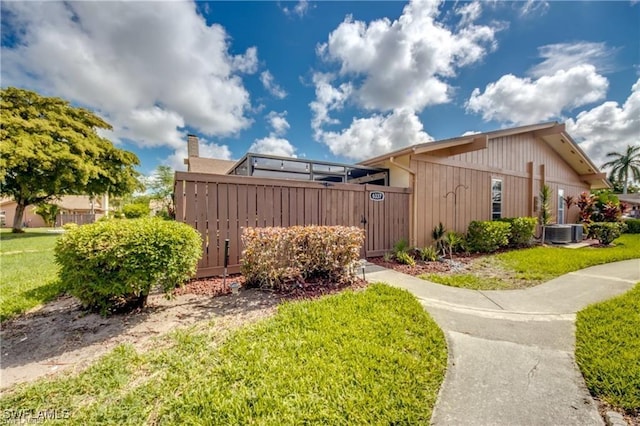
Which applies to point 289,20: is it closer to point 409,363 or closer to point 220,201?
point 220,201

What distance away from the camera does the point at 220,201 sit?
5.15 metres

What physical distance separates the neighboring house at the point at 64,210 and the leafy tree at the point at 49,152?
37.2 feet

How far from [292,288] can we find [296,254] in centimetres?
60

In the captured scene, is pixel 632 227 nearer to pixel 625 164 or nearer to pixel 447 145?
pixel 447 145

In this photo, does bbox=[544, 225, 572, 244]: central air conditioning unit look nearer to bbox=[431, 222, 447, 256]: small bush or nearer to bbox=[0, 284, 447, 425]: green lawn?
bbox=[431, 222, 447, 256]: small bush

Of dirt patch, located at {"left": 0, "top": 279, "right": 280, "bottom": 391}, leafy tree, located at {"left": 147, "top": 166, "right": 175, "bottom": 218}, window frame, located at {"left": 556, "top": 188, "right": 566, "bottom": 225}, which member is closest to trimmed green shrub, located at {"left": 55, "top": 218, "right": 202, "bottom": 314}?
dirt patch, located at {"left": 0, "top": 279, "right": 280, "bottom": 391}

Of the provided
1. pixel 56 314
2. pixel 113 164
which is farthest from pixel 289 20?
pixel 113 164

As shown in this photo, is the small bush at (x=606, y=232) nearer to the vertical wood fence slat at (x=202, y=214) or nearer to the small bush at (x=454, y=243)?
the small bush at (x=454, y=243)

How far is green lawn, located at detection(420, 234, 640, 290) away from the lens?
524 cm

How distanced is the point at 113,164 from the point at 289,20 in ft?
62.0

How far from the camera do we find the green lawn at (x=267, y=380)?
5.83ft

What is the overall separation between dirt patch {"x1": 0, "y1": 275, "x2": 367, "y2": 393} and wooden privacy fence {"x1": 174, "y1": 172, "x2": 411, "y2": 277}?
3.80 feet

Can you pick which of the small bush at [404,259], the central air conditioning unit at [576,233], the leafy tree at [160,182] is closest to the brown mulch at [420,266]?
the small bush at [404,259]

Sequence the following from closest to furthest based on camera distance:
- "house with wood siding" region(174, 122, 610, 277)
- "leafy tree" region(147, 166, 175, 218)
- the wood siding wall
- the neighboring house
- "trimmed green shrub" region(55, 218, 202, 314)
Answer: "trimmed green shrub" region(55, 218, 202, 314)
"house with wood siding" region(174, 122, 610, 277)
the wood siding wall
"leafy tree" region(147, 166, 175, 218)
the neighboring house
